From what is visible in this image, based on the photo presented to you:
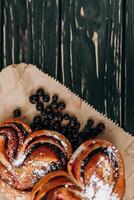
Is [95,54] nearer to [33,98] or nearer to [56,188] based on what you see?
[33,98]

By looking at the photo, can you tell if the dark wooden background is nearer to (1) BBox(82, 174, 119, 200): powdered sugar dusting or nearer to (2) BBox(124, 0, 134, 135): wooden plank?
(2) BBox(124, 0, 134, 135): wooden plank

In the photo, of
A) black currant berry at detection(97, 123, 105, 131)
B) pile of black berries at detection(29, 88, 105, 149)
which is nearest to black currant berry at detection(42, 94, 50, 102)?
→ pile of black berries at detection(29, 88, 105, 149)

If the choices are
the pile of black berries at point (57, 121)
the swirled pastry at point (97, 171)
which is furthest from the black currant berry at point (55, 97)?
the swirled pastry at point (97, 171)

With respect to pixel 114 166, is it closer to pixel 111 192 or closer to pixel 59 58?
pixel 111 192

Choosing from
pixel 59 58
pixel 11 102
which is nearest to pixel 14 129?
pixel 11 102

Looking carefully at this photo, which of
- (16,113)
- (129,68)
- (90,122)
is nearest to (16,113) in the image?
(16,113)
